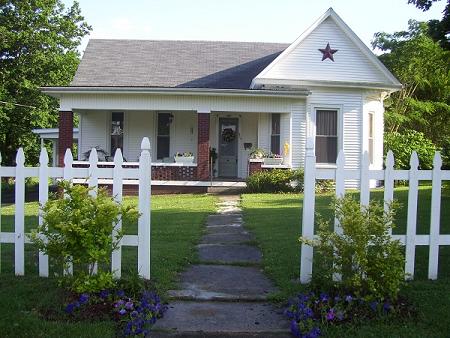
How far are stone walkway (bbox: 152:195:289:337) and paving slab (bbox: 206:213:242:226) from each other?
3.14 m

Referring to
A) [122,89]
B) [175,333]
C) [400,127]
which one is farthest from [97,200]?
[400,127]

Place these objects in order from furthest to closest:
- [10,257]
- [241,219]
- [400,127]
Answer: [400,127], [241,219], [10,257]

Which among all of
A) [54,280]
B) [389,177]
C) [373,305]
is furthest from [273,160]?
[373,305]

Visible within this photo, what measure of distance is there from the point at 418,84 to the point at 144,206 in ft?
89.0

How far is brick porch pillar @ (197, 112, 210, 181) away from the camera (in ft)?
59.5

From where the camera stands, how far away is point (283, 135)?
18.8 m

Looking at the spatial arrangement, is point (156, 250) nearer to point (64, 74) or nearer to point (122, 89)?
point (122, 89)

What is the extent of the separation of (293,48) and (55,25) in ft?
69.8

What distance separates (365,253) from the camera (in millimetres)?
4906

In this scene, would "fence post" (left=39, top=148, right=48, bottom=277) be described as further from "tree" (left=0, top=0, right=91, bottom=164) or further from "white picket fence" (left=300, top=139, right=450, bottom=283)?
"tree" (left=0, top=0, right=91, bottom=164)

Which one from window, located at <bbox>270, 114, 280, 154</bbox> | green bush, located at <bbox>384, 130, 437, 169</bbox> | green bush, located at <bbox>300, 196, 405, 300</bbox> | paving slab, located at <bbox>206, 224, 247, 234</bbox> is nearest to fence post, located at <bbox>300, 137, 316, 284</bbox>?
green bush, located at <bbox>300, 196, 405, 300</bbox>

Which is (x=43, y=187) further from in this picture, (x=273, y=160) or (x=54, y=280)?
(x=273, y=160)

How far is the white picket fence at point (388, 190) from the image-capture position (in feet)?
18.5

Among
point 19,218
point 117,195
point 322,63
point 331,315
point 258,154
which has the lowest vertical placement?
point 331,315
